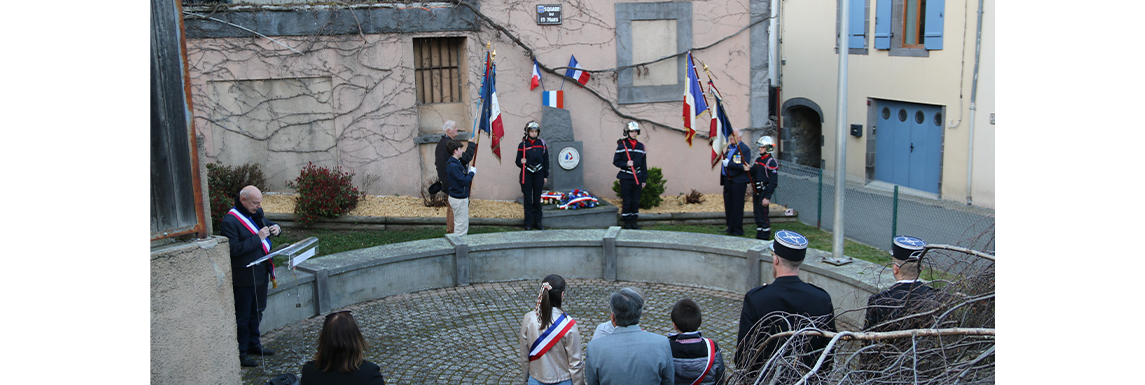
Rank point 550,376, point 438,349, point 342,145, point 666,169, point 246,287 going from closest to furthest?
1. point 550,376
2. point 246,287
3. point 438,349
4. point 342,145
5. point 666,169

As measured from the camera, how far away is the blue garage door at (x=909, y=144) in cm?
1706

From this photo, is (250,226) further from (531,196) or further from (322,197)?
(531,196)

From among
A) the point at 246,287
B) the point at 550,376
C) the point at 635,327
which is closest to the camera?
the point at 635,327

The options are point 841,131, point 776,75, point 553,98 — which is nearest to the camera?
point 841,131

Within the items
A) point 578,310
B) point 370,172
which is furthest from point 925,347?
point 370,172

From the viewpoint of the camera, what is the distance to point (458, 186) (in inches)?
437

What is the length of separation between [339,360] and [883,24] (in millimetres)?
16487

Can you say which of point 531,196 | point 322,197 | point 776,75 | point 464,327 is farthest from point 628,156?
point 776,75

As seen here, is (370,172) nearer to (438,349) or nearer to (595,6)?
(595,6)

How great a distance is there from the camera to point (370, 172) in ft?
49.2

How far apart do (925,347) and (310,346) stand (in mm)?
6138

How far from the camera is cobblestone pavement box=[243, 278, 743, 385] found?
7.44 metres

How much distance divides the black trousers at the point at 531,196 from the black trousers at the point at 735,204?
2880 millimetres

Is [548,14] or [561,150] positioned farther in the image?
[548,14]
